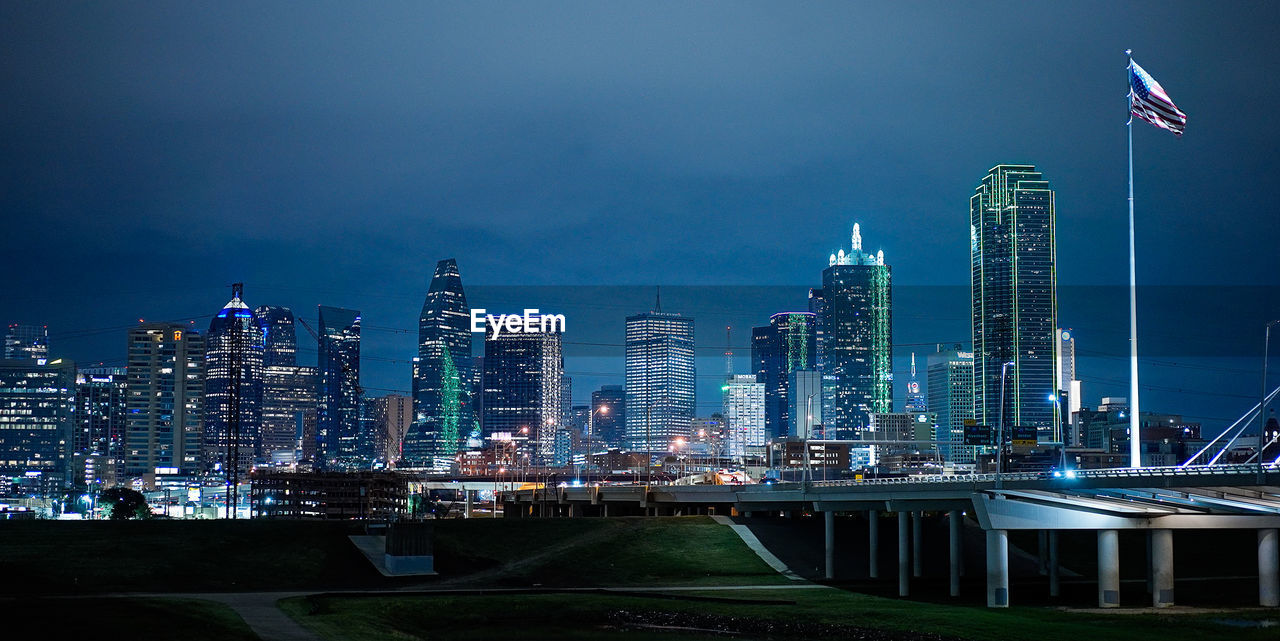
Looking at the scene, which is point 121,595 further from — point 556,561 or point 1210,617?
point 1210,617

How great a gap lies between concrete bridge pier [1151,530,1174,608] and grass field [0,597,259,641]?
137 feet

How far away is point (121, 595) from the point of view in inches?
2426

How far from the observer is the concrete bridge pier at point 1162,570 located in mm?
62188

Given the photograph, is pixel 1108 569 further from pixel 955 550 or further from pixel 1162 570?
pixel 955 550

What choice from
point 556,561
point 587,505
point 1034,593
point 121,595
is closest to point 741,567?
point 556,561

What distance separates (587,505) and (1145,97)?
6670 centimetres

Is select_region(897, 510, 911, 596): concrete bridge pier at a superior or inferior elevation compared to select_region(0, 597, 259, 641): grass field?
inferior

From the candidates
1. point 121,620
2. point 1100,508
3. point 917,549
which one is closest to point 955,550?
point 917,549

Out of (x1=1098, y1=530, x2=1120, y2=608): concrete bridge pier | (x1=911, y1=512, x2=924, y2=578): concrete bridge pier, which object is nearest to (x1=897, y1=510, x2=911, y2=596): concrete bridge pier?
(x1=911, y1=512, x2=924, y2=578): concrete bridge pier

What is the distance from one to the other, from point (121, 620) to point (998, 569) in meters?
39.7

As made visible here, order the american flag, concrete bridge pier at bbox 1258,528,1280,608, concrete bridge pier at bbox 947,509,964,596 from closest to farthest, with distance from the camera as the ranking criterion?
concrete bridge pier at bbox 1258,528,1280,608 → concrete bridge pier at bbox 947,509,964,596 → the american flag

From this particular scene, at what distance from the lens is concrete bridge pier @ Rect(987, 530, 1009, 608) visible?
63.0 m

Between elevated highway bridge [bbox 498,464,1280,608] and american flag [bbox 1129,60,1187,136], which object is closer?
elevated highway bridge [bbox 498,464,1280,608]

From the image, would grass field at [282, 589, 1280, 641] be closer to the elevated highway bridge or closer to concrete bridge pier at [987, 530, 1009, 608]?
concrete bridge pier at [987, 530, 1009, 608]
